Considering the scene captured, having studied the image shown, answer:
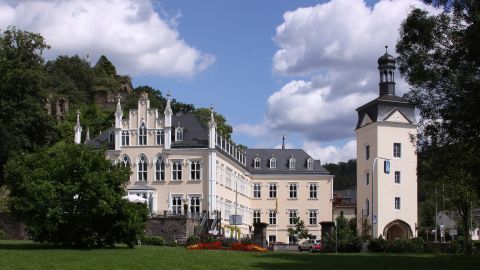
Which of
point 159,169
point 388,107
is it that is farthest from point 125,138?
point 388,107

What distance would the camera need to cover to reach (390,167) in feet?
266

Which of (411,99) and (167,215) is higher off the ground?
(411,99)

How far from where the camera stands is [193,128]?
8031 cm

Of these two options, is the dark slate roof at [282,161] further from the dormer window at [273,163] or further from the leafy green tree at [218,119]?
the leafy green tree at [218,119]

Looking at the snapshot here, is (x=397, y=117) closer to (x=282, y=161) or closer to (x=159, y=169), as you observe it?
(x=282, y=161)

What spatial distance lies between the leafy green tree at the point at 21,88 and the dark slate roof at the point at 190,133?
14.5m

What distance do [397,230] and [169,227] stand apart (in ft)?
93.6

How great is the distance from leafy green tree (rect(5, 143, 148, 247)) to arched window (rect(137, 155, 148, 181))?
3617 cm

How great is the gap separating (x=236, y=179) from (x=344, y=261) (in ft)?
186

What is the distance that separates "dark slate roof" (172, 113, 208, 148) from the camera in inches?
3071

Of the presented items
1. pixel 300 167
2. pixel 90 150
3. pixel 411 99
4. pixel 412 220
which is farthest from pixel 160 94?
pixel 411 99

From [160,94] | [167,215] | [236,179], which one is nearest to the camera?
[167,215]

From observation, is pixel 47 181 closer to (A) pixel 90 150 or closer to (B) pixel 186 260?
(A) pixel 90 150

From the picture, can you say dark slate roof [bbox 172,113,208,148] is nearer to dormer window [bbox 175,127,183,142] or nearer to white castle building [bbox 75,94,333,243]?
white castle building [bbox 75,94,333,243]
